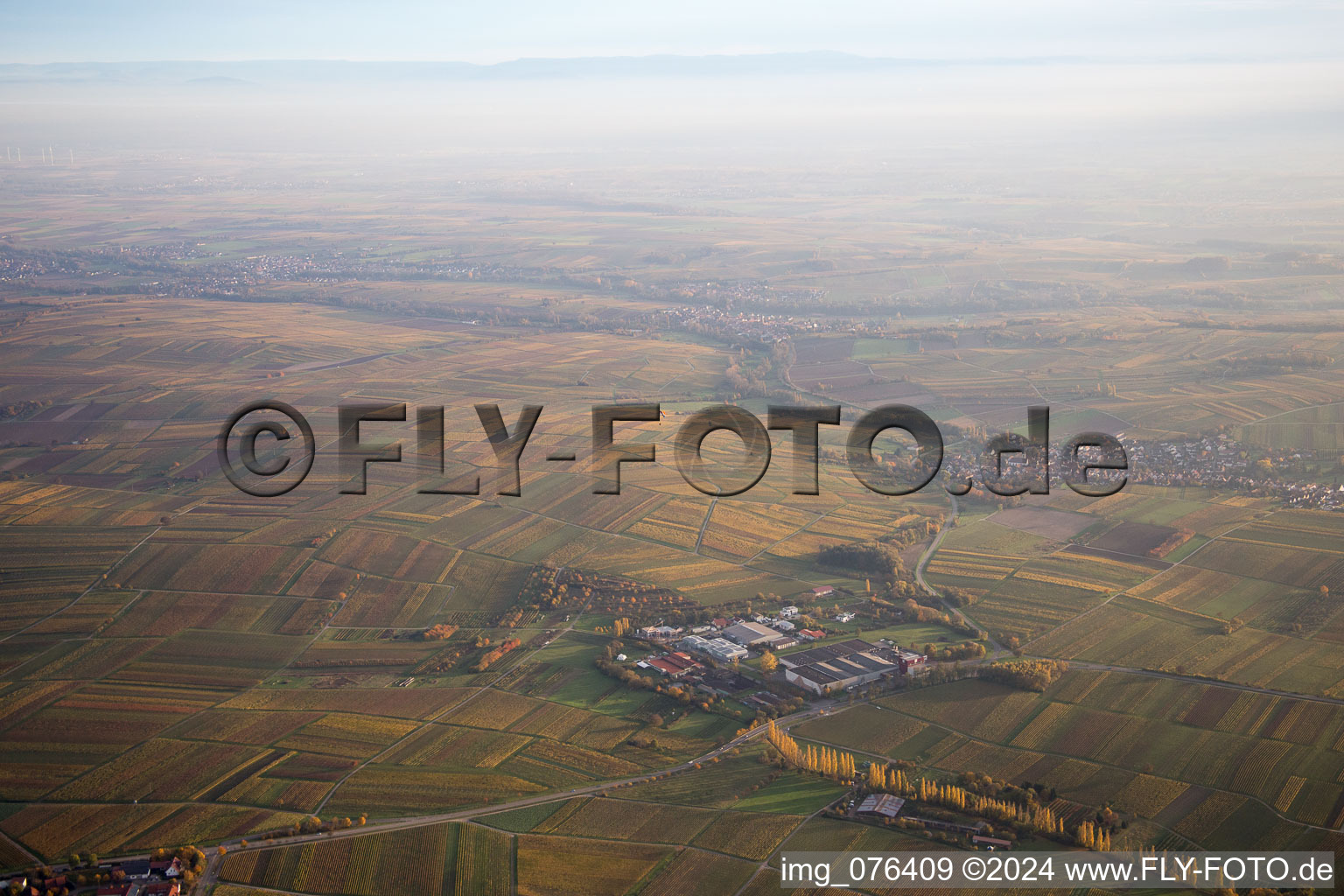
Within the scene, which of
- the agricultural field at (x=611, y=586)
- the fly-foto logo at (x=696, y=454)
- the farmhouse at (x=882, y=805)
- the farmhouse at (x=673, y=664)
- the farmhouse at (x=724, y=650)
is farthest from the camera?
the fly-foto logo at (x=696, y=454)

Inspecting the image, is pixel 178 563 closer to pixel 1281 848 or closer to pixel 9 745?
pixel 9 745

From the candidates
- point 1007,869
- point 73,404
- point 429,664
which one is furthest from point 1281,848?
point 73,404

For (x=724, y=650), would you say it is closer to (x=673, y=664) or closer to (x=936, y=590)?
(x=673, y=664)

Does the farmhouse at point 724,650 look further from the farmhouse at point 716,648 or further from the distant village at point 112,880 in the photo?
the distant village at point 112,880

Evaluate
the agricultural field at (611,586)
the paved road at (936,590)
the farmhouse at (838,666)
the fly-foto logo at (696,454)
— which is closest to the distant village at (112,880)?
the agricultural field at (611,586)

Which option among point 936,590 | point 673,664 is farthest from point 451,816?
point 936,590

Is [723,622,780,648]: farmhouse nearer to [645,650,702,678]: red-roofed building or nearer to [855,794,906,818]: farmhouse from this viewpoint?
[645,650,702,678]: red-roofed building

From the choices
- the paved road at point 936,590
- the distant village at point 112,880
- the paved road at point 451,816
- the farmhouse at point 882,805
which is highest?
the paved road at point 936,590

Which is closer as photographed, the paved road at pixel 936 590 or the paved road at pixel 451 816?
the paved road at pixel 451 816
